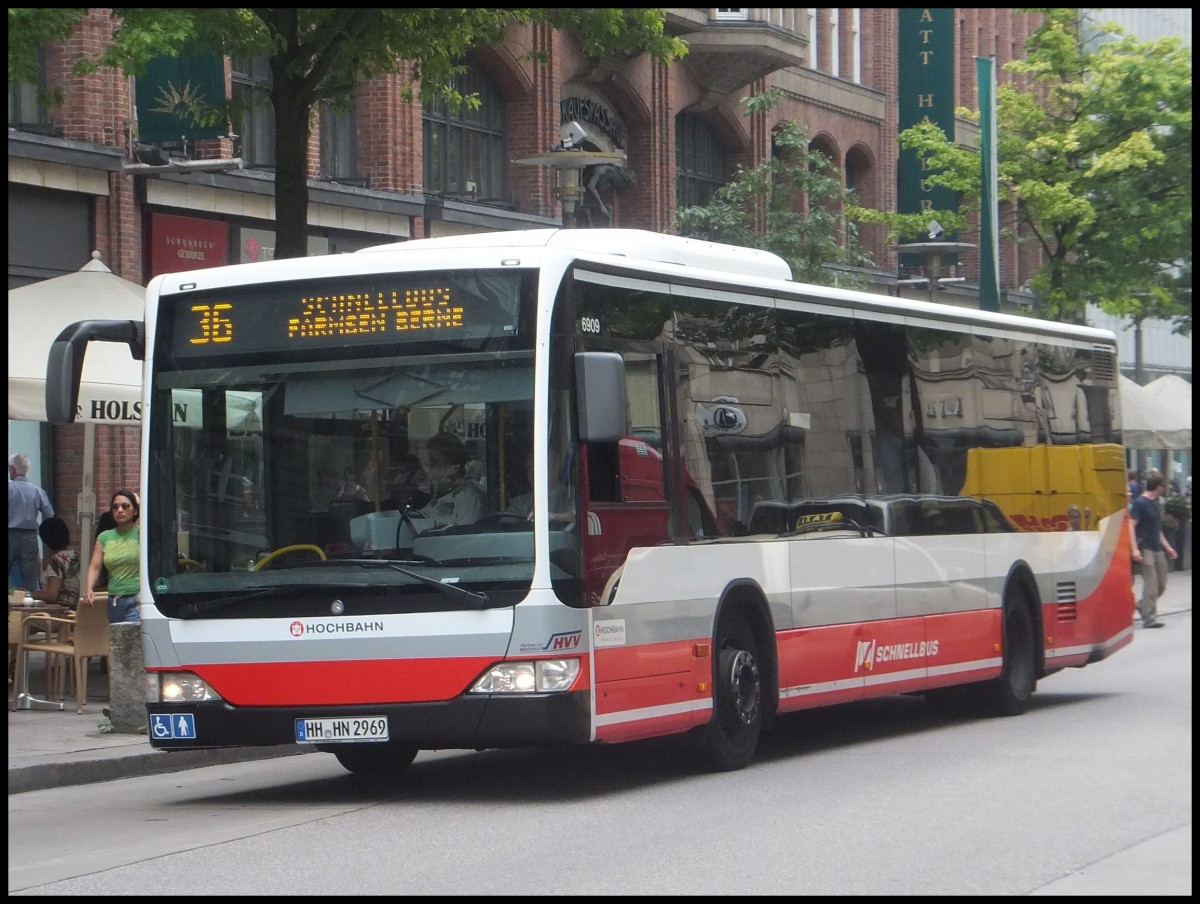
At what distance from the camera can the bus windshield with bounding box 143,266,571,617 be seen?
33.4 feet

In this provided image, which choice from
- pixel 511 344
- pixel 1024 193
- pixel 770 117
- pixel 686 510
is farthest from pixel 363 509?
pixel 770 117

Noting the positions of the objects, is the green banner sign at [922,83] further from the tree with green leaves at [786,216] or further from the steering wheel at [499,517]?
the steering wheel at [499,517]

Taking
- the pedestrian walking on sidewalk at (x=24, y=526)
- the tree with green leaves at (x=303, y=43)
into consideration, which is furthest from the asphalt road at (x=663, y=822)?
the pedestrian walking on sidewalk at (x=24, y=526)

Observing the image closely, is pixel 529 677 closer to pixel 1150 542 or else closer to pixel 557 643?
pixel 557 643

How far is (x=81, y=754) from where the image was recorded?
13.0 meters

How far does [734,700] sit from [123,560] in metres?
5.85

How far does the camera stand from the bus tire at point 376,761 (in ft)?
39.9

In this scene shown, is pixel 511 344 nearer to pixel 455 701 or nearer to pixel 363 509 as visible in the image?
pixel 363 509

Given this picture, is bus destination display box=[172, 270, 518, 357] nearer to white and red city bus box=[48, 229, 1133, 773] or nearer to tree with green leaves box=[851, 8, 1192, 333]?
white and red city bus box=[48, 229, 1133, 773]

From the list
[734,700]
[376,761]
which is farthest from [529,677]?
[376,761]

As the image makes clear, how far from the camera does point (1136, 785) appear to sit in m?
10.9

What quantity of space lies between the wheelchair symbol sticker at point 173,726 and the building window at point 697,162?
85.9 ft

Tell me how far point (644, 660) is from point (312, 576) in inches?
71.7

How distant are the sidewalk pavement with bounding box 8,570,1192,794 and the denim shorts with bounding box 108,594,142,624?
30.5 inches
